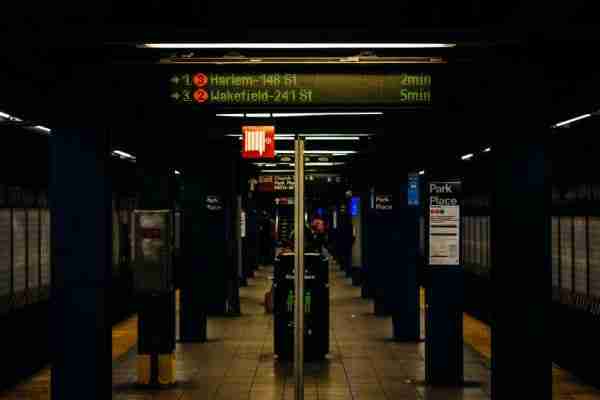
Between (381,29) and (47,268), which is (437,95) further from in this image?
(47,268)

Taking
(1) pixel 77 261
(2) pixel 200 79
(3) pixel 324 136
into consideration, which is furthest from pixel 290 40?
(3) pixel 324 136

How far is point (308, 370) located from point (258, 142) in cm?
295

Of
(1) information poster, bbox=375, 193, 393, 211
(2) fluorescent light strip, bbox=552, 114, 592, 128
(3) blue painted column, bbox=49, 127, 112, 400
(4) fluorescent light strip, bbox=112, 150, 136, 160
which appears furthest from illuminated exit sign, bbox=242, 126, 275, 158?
(1) information poster, bbox=375, 193, 393, 211

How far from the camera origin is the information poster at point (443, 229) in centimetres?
981

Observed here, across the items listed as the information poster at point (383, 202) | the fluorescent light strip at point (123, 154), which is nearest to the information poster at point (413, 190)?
the information poster at point (383, 202)

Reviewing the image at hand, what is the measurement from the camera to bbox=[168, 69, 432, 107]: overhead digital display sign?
6777 mm

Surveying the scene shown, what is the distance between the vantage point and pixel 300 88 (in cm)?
680

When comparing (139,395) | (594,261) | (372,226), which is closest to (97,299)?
(139,395)

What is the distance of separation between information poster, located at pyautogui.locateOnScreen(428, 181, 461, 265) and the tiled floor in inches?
57.9

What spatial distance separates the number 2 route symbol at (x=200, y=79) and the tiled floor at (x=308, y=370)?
3.84 m

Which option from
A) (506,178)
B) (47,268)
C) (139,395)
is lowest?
(139,395)

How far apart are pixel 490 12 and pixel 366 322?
1098cm

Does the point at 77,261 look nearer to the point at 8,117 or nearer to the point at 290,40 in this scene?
the point at 290,40

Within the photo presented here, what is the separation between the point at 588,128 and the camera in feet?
32.7
